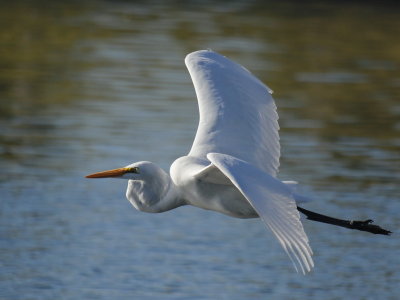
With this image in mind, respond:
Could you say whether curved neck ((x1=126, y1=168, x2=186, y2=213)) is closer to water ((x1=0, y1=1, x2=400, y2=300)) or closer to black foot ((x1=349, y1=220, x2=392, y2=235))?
black foot ((x1=349, y1=220, x2=392, y2=235))

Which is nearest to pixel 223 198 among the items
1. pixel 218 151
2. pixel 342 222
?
pixel 218 151

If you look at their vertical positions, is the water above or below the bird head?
below

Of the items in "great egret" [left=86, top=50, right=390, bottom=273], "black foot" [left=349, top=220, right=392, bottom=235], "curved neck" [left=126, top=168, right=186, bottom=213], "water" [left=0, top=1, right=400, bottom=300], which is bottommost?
"water" [left=0, top=1, right=400, bottom=300]

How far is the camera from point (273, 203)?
6.77 metres

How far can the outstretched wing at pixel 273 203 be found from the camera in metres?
6.38

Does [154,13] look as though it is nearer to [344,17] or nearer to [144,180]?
[344,17]

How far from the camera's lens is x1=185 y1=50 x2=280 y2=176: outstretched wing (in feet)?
27.0

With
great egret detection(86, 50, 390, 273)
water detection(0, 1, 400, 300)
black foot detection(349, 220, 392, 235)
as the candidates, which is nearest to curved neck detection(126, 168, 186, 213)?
great egret detection(86, 50, 390, 273)

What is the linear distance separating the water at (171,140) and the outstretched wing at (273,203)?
129 inches

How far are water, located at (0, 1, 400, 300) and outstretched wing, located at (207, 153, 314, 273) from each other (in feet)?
10.7

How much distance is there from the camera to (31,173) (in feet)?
43.8

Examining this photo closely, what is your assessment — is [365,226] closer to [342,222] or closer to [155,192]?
[342,222]

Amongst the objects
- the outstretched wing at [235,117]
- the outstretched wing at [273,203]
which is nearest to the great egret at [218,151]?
the outstretched wing at [235,117]

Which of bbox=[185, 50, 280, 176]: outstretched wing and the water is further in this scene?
the water
